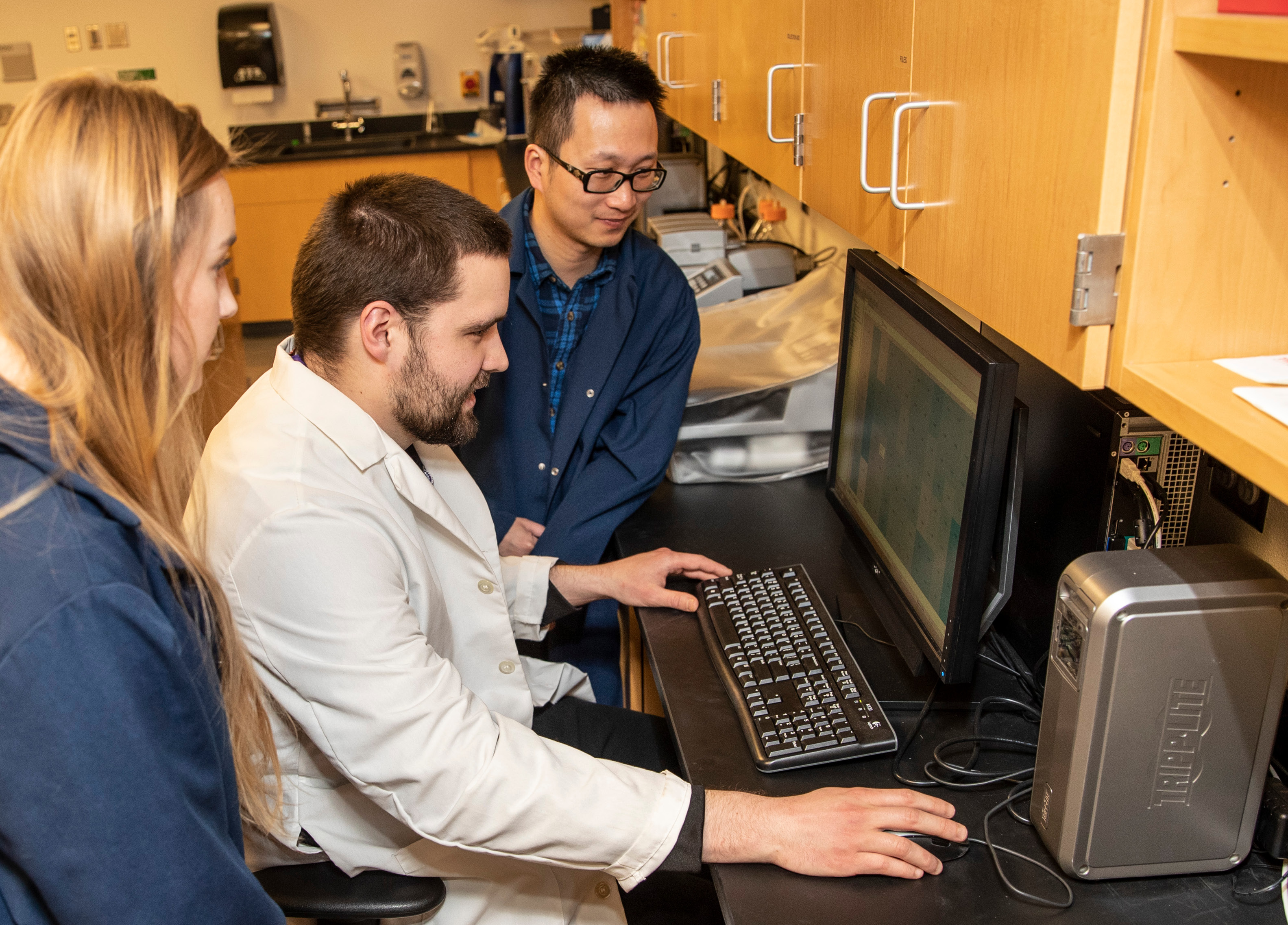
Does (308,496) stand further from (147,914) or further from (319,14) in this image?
(319,14)

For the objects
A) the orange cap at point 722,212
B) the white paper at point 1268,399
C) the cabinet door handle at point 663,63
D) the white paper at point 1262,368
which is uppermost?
the cabinet door handle at point 663,63

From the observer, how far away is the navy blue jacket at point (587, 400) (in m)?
1.77

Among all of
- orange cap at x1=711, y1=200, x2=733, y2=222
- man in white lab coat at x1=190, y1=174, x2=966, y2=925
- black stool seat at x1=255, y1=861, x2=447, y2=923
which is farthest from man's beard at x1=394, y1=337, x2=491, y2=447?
orange cap at x1=711, y1=200, x2=733, y2=222

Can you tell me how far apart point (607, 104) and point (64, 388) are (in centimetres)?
122

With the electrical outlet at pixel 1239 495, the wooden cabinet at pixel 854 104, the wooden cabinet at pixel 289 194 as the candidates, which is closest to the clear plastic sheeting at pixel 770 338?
the wooden cabinet at pixel 854 104

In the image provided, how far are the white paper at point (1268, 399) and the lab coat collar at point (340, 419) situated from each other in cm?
91

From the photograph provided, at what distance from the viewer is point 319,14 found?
5.34 meters

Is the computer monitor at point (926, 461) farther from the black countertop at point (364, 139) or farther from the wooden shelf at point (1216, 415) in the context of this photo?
the black countertop at point (364, 139)

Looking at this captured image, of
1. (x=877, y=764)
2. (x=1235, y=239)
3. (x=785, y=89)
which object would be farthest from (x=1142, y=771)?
(x=785, y=89)

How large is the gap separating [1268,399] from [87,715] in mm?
841

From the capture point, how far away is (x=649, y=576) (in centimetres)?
150

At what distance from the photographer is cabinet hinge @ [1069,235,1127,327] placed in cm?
76

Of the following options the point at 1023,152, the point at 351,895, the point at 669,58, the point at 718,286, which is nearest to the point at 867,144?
the point at 1023,152

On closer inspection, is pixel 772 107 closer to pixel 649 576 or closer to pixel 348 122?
pixel 649 576
